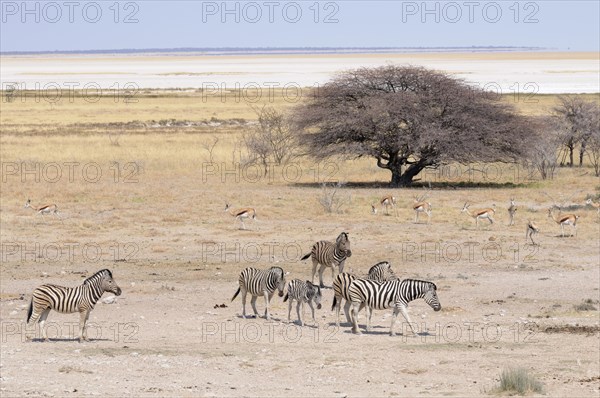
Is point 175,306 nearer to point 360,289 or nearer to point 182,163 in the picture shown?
point 360,289

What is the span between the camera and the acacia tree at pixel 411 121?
36.3 m

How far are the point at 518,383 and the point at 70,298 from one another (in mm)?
6401

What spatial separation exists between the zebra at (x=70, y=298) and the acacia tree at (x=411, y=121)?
22028mm

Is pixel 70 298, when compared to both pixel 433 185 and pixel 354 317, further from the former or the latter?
pixel 433 185

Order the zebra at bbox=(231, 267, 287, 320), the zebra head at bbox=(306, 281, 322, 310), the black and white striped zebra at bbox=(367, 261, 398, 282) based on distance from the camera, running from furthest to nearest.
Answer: the black and white striped zebra at bbox=(367, 261, 398, 282), the zebra at bbox=(231, 267, 287, 320), the zebra head at bbox=(306, 281, 322, 310)

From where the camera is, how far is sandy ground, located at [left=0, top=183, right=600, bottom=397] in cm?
1341

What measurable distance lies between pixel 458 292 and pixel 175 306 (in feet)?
17.5

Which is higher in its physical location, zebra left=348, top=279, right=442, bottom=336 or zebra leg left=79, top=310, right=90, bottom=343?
zebra left=348, top=279, right=442, bottom=336

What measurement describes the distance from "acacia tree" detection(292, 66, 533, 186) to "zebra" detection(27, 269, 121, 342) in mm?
22028

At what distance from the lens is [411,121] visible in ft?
120

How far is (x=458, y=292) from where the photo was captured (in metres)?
19.9

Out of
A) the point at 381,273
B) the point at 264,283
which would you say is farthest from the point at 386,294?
the point at 264,283

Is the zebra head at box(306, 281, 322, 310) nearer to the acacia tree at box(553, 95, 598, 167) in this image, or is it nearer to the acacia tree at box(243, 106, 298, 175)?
the acacia tree at box(243, 106, 298, 175)

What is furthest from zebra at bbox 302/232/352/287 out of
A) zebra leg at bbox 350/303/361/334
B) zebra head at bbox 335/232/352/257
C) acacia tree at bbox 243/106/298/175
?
acacia tree at bbox 243/106/298/175
